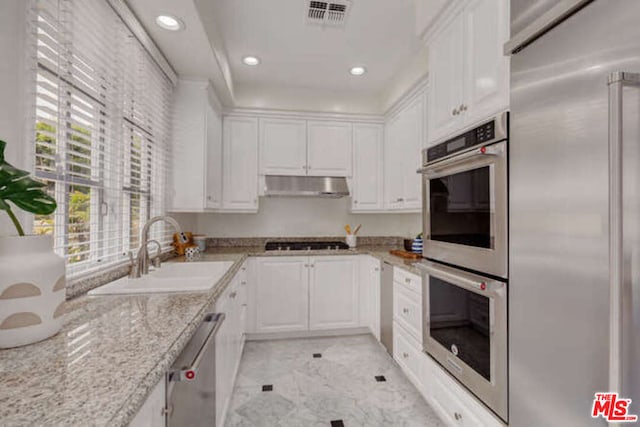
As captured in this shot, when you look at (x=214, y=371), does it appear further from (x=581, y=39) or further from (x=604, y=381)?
(x=581, y=39)

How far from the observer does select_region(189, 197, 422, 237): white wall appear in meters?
3.47

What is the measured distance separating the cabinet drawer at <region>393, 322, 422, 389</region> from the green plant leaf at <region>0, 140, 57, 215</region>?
2.05 meters

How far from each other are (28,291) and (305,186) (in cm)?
256

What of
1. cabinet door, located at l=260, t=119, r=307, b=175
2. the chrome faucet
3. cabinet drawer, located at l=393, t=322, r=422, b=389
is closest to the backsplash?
cabinet door, located at l=260, t=119, r=307, b=175

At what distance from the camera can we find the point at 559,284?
0.89 meters

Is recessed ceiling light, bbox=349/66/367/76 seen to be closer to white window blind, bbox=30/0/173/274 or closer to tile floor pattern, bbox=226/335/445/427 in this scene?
white window blind, bbox=30/0/173/274

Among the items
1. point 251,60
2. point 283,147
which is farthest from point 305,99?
point 251,60

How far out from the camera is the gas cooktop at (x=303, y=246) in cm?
328

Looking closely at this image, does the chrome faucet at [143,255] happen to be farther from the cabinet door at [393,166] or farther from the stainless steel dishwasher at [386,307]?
the cabinet door at [393,166]

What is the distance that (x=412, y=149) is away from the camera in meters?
2.69

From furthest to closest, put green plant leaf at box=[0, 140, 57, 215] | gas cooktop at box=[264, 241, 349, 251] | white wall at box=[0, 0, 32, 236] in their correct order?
gas cooktop at box=[264, 241, 349, 251] → white wall at box=[0, 0, 32, 236] → green plant leaf at box=[0, 140, 57, 215]

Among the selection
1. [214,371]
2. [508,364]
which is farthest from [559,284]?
[214,371]

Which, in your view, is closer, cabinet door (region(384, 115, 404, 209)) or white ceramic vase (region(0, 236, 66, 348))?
white ceramic vase (region(0, 236, 66, 348))

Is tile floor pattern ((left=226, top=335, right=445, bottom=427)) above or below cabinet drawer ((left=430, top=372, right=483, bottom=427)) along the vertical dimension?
below
